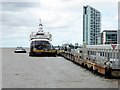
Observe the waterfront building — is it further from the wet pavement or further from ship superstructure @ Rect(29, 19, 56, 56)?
the wet pavement

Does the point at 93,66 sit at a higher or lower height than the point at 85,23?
lower

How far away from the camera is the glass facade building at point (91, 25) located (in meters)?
97.0

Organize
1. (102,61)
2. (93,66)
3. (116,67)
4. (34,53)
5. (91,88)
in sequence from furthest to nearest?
1. (34,53)
2. (93,66)
3. (102,61)
4. (116,67)
5. (91,88)

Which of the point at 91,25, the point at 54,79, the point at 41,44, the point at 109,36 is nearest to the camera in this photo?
the point at 54,79

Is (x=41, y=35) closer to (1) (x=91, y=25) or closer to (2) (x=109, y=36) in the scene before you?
(2) (x=109, y=36)

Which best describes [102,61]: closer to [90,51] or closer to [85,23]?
[90,51]

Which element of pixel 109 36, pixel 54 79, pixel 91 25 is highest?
pixel 91 25

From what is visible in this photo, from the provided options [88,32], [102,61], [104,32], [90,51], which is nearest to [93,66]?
[102,61]

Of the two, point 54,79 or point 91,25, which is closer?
point 54,79

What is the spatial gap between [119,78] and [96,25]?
69282 millimetres

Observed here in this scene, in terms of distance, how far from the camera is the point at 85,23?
100188mm

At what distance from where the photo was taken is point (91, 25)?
9988cm

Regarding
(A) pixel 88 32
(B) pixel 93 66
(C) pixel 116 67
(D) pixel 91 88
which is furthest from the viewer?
(A) pixel 88 32

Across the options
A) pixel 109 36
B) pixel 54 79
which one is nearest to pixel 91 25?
pixel 109 36
